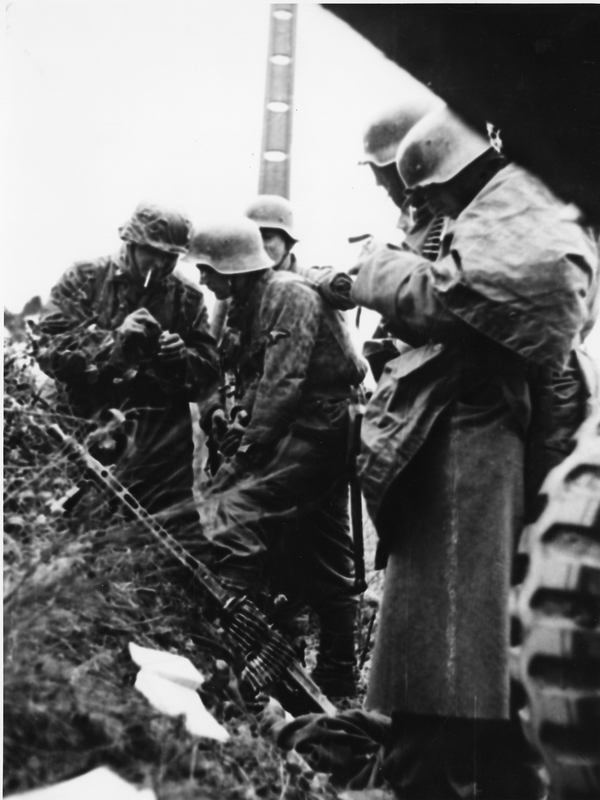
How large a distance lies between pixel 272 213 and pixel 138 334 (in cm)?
72

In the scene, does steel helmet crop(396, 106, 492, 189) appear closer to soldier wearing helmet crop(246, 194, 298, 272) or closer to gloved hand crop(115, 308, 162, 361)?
soldier wearing helmet crop(246, 194, 298, 272)

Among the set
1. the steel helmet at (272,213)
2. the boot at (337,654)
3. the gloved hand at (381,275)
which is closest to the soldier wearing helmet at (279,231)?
the steel helmet at (272,213)

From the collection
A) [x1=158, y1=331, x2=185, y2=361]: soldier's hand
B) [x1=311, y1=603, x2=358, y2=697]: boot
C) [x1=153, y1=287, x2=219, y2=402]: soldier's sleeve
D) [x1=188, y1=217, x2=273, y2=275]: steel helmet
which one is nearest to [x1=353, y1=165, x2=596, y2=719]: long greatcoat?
[x1=311, y1=603, x2=358, y2=697]: boot

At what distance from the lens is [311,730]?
12.6 ft

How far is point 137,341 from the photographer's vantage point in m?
4.15

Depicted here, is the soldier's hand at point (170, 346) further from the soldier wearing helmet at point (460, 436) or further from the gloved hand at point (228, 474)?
the soldier wearing helmet at point (460, 436)

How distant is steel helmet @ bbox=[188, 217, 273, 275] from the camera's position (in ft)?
13.4

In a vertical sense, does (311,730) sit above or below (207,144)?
below

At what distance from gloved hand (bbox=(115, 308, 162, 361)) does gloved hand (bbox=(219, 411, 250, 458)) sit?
1.50 feet

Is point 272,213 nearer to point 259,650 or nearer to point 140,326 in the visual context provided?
point 140,326

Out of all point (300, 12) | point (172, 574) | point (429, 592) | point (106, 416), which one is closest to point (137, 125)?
point (300, 12)

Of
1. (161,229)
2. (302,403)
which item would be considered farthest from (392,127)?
(302,403)

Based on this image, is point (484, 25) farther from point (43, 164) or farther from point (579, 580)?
point (579, 580)

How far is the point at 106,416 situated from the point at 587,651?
6.72ft
